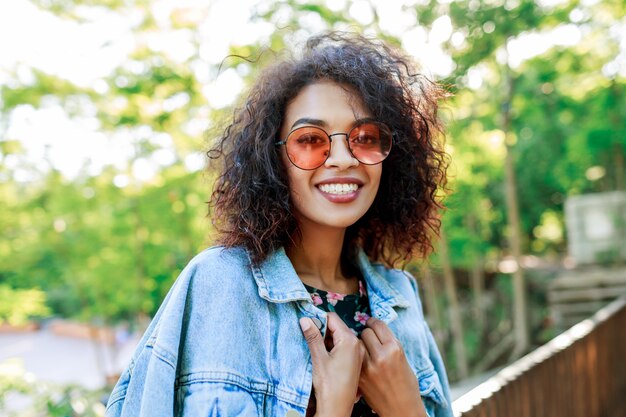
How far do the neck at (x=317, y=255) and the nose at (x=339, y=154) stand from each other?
21cm

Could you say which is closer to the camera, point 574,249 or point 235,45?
point 235,45

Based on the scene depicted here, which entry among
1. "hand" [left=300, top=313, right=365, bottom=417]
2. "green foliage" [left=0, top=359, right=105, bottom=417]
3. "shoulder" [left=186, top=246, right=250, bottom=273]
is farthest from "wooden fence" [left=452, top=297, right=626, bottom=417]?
"green foliage" [left=0, top=359, right=105, bottom=417]

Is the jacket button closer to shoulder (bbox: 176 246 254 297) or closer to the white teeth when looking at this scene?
shoulder (bbox: 176 246 254 297)

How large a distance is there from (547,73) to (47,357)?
36.6 feet

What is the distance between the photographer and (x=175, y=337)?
1.24m

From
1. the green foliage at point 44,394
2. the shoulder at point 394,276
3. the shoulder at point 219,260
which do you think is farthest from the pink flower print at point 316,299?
the green foliage at point 44,394

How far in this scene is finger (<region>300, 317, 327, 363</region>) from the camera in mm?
1380

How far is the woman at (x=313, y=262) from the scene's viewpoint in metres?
1.28

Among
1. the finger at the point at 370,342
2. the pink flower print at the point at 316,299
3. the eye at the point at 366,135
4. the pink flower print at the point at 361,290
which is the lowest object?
the finger at the point at 370,342

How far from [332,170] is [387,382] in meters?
0.53

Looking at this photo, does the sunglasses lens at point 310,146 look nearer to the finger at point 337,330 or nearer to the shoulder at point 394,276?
the finger at point 337,330

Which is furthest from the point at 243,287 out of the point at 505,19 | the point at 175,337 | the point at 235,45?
the point at 235,45

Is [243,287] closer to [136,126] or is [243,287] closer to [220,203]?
[220,203]

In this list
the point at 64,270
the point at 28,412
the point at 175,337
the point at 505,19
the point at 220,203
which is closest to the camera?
the point at 175,337
